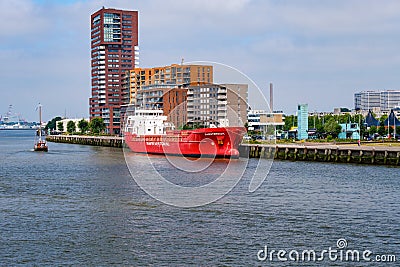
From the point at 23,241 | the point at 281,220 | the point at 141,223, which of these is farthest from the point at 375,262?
the point at 23,241

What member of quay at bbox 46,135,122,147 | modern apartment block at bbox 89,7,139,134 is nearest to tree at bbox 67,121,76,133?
modern apartment block at bbox 89,7,139,134

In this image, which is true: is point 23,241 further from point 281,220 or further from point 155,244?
point 281,220

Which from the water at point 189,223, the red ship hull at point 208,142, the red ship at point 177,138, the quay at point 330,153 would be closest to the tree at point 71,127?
the red ship at point 177,138

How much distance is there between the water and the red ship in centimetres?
2356

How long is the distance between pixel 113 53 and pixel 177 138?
109 metres

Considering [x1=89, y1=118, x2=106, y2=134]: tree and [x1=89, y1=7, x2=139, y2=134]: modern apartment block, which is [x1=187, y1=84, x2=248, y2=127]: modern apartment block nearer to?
[x1=89, y1=118, x2=106, y2=134]: tree

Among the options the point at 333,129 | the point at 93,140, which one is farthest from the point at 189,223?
the point at 93,140

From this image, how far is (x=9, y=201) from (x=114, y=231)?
10.5 meters

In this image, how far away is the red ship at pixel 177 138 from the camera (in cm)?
6425

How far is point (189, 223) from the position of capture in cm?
2581

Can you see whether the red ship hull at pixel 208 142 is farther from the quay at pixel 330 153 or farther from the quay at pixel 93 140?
the quay at pixel 93 140

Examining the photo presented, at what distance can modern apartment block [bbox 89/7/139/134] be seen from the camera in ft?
563

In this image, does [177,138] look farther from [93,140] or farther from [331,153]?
[93,140]

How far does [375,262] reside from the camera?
19.6 m
